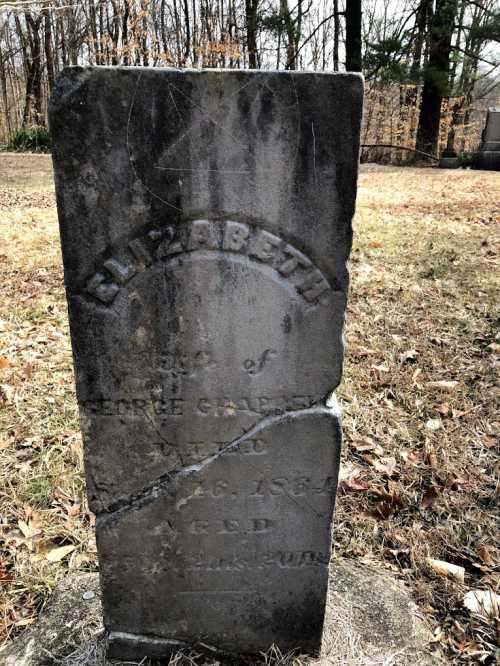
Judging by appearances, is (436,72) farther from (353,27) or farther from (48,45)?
(48,45)

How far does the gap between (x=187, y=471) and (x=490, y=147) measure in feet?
56.8

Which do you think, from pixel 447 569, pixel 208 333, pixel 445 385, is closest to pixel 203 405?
pixel 208 333

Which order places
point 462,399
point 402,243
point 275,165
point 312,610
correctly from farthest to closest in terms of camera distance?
point 402,243 → point 462,399 → point 312,610 → point 275,165

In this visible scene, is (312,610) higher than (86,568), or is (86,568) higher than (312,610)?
(312,610)

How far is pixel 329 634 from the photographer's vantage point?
2.20 metres

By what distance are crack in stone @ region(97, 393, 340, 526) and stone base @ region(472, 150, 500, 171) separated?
1655 cm

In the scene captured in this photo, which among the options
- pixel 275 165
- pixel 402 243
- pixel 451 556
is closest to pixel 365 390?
pixel 451 556

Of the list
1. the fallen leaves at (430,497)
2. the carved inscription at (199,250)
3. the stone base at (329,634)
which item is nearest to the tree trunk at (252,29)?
the fallen leaves at (430,497)

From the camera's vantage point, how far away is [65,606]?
233 cm

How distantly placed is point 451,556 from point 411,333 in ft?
7.90

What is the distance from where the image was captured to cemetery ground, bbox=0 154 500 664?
252 centimetres

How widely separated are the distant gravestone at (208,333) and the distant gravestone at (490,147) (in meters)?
16.6

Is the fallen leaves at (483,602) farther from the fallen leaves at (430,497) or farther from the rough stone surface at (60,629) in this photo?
the rough stone surface at (60,629)

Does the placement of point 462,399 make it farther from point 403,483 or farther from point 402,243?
point 402,243
